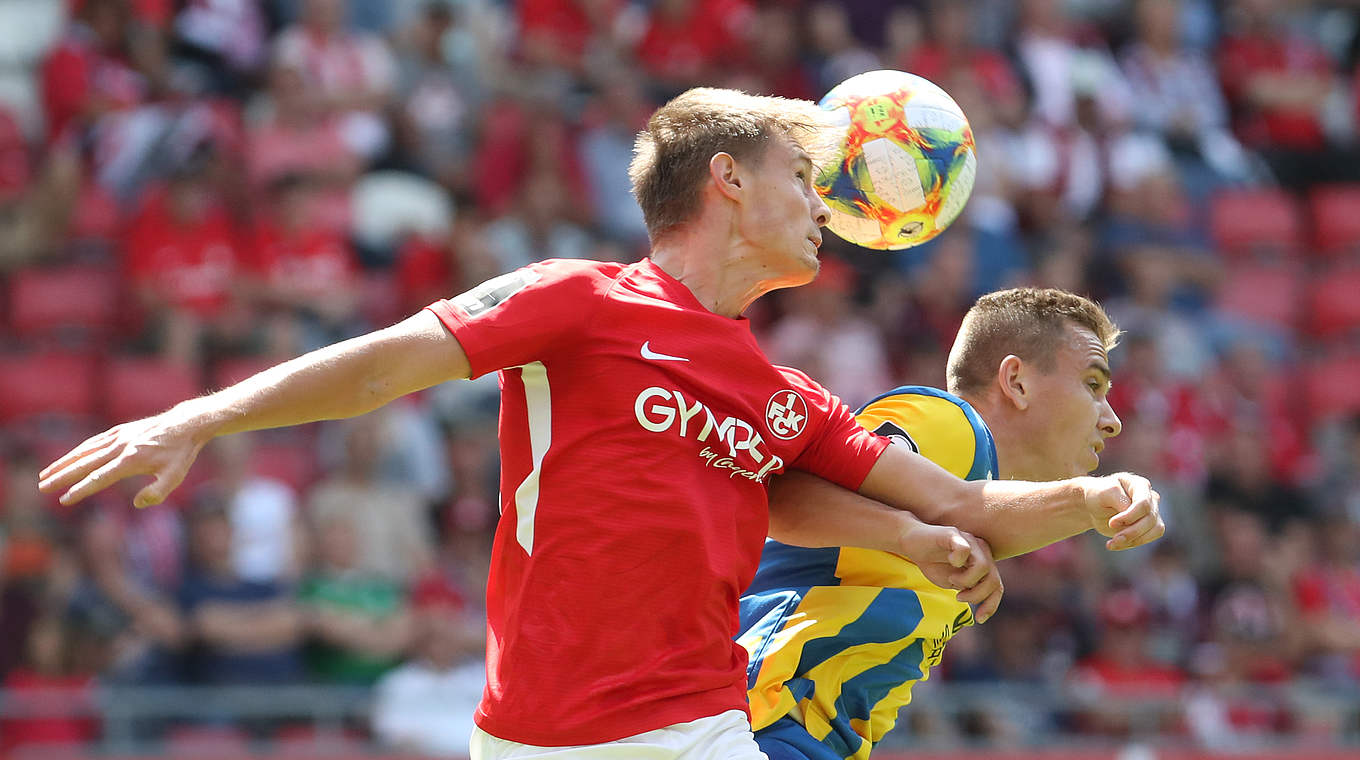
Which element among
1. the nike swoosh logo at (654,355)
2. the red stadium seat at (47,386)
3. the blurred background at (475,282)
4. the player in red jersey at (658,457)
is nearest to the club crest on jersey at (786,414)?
the player in red jersey at (658,457)

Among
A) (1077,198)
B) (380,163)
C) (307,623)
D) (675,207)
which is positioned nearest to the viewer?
(675,207)

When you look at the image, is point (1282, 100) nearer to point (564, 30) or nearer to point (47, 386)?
point (564, 30)

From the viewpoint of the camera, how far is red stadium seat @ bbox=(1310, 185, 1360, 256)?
1457 centimetres

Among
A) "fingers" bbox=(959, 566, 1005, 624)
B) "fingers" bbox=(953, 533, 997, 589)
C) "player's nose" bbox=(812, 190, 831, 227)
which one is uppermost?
"player's nose" bbox=(812, 190, 831, 227)

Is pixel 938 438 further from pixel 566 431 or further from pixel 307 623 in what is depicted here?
pixel 307 623

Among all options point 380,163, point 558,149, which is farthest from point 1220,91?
point 380,163

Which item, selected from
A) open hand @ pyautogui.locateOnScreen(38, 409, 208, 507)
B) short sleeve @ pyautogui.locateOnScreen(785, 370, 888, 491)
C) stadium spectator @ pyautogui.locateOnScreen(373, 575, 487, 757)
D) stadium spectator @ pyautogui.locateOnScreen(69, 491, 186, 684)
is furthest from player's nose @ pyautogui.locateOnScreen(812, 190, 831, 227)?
stadium spectator @ pyautogui.locateOnScreen(69, 491, 186, 684)

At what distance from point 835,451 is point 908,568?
44 cm

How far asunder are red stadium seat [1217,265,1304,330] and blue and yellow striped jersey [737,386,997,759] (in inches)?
412

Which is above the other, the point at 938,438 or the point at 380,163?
the point at 380,163

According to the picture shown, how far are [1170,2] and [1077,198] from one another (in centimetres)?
265

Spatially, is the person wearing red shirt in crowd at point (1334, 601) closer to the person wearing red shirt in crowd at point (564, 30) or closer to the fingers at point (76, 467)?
the person wearing red shirt in crowd at point (564, 30)

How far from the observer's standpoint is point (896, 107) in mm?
4984

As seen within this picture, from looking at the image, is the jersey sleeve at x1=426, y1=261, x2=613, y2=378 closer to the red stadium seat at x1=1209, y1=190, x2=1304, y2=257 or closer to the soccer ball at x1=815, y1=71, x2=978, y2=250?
the soccer ball at x1=815, y1=71, x2=978, y2=250
